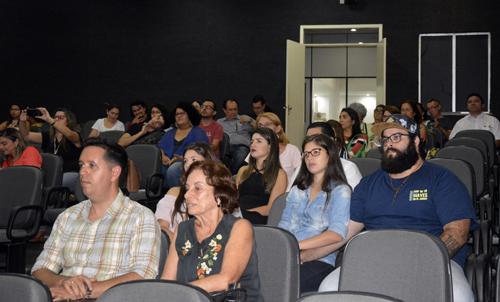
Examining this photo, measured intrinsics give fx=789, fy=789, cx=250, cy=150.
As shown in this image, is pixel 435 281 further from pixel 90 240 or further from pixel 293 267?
pixel 90 240

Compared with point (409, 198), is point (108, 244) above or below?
below

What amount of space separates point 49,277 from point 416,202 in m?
A: 1.79

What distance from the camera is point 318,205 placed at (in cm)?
419

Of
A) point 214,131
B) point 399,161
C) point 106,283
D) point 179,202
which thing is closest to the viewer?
point 106,283

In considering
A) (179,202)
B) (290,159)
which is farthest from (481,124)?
(179,202)

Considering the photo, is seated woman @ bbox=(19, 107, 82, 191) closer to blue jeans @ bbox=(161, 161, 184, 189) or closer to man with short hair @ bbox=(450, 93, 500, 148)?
blue jeans @ bbox=(161, 161, 184, 189)

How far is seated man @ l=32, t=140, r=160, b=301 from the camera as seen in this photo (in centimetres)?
334

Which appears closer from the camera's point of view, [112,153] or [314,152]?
[112,153]

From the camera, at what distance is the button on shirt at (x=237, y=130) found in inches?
402

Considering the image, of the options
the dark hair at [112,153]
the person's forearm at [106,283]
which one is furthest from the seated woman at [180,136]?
the person's forearm at [106,283]

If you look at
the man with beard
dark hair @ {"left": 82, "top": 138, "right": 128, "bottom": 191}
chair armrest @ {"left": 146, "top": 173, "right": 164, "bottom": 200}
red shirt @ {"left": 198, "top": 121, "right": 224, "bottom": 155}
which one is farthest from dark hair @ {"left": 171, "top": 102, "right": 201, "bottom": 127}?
dark hair @ {"left": 82, "top": 138, "right": 128, "bottom": 191}

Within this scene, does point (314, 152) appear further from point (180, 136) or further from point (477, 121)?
point (477, 121)

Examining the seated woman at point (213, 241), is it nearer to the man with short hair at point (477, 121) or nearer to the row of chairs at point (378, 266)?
the row of chairs at point (378, 266)

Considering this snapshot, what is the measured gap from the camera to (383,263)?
319 centimetres
